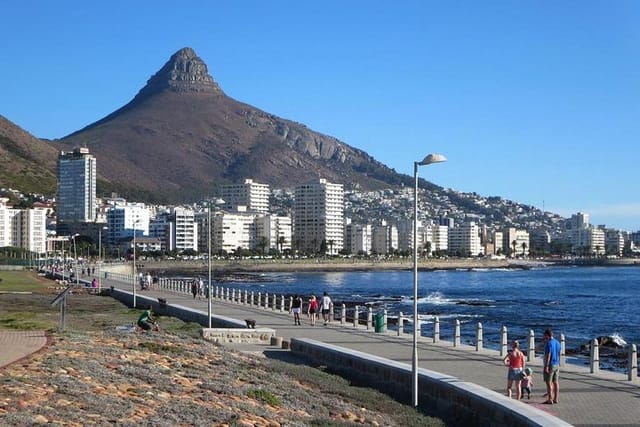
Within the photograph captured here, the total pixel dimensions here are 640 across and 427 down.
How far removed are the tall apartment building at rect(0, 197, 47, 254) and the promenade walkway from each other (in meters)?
160

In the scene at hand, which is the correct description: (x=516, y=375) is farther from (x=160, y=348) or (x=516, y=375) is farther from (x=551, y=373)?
(x=160, y=348)

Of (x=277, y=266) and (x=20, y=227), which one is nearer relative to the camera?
(x=277, y=266)

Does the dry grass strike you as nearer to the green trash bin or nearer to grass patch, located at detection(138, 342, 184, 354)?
grass patch, located at detection(138, 342, 184, 354)

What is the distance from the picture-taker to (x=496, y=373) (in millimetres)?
19719

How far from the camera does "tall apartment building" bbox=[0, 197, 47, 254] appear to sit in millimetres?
182625

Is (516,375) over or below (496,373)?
over

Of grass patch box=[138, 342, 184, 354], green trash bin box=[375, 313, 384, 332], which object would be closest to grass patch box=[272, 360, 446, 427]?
grass patch box=[138, 342, 184, 354]

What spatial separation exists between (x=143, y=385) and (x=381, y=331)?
15350 millimetres

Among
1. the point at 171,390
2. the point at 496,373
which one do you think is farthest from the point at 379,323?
the point at 171,390

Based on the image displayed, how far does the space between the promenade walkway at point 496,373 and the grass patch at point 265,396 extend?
4155 mm

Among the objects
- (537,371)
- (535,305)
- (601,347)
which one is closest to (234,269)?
(535,305)

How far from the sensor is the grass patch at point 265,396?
52.4 ft

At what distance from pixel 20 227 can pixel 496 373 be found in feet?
582

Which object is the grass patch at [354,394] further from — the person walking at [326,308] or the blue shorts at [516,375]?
the person walking at [326,308]
